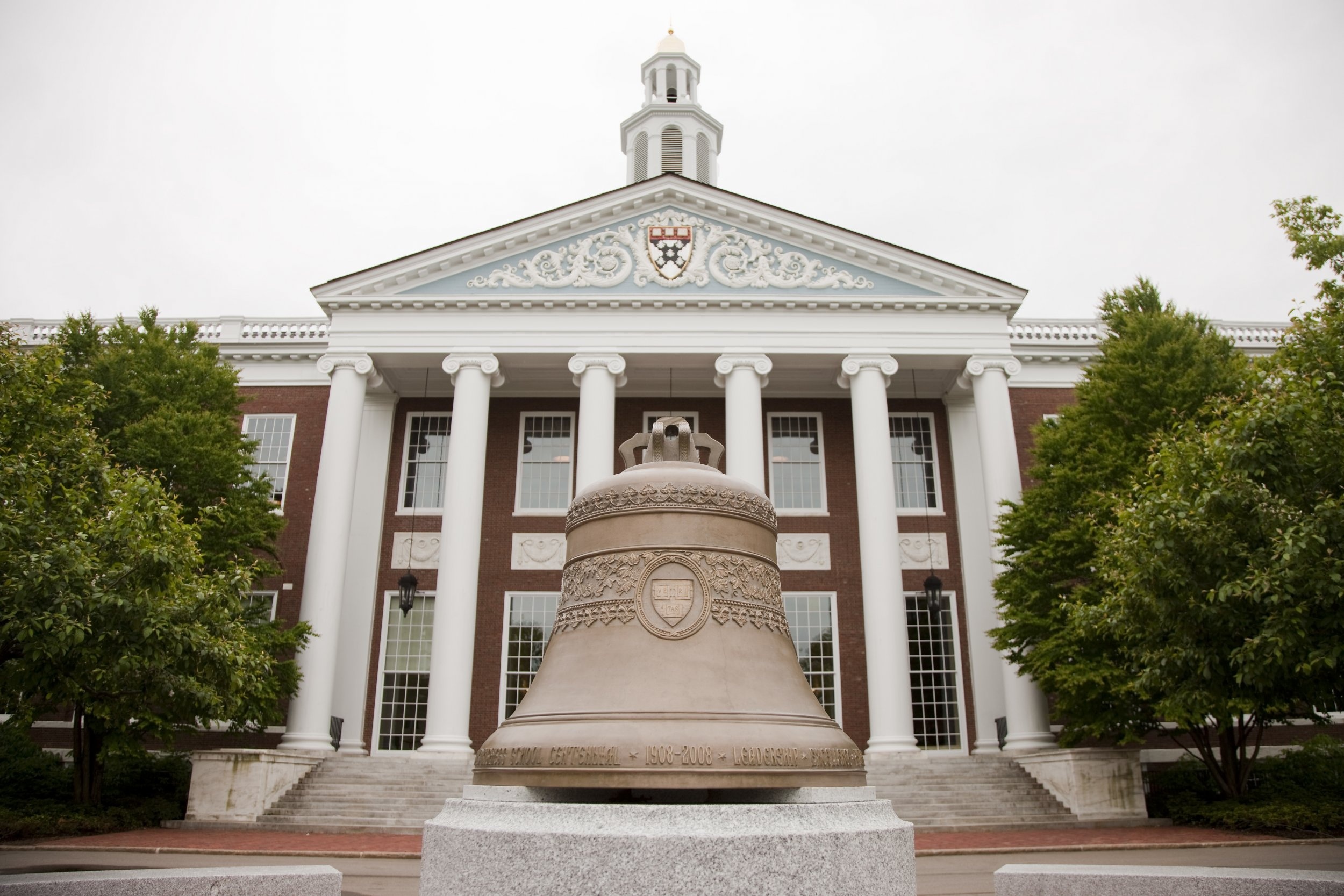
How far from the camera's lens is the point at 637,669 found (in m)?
5.36

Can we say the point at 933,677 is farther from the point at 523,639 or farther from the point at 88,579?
the point at 88,579

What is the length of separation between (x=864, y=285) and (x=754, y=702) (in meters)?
24.7

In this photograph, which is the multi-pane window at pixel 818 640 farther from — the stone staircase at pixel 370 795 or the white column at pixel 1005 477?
the stone staircase at pixel 370 795

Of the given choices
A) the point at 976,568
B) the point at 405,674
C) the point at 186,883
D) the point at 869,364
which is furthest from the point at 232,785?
the point at 976,568

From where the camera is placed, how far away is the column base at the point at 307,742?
2383 cm

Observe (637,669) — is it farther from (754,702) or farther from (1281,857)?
(1281,857)

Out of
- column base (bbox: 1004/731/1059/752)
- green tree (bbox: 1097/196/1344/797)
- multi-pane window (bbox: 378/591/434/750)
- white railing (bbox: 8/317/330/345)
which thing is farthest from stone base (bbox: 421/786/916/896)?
white railing (bbox: 8/317/330/345)

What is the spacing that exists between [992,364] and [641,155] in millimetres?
18854

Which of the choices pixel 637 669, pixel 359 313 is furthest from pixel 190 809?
pixel 637 669

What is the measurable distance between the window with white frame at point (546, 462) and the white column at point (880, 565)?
897cm

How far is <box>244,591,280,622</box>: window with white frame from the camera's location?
79.5 feet

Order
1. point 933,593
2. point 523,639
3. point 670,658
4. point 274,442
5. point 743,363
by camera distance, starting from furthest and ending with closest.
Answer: point 274,442 < point 523,639 < point 743,363 < point 933,593 < point 670,658

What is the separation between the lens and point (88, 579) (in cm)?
1108

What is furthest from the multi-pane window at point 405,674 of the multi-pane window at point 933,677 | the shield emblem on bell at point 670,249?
the multi-pane window at point 933,677
